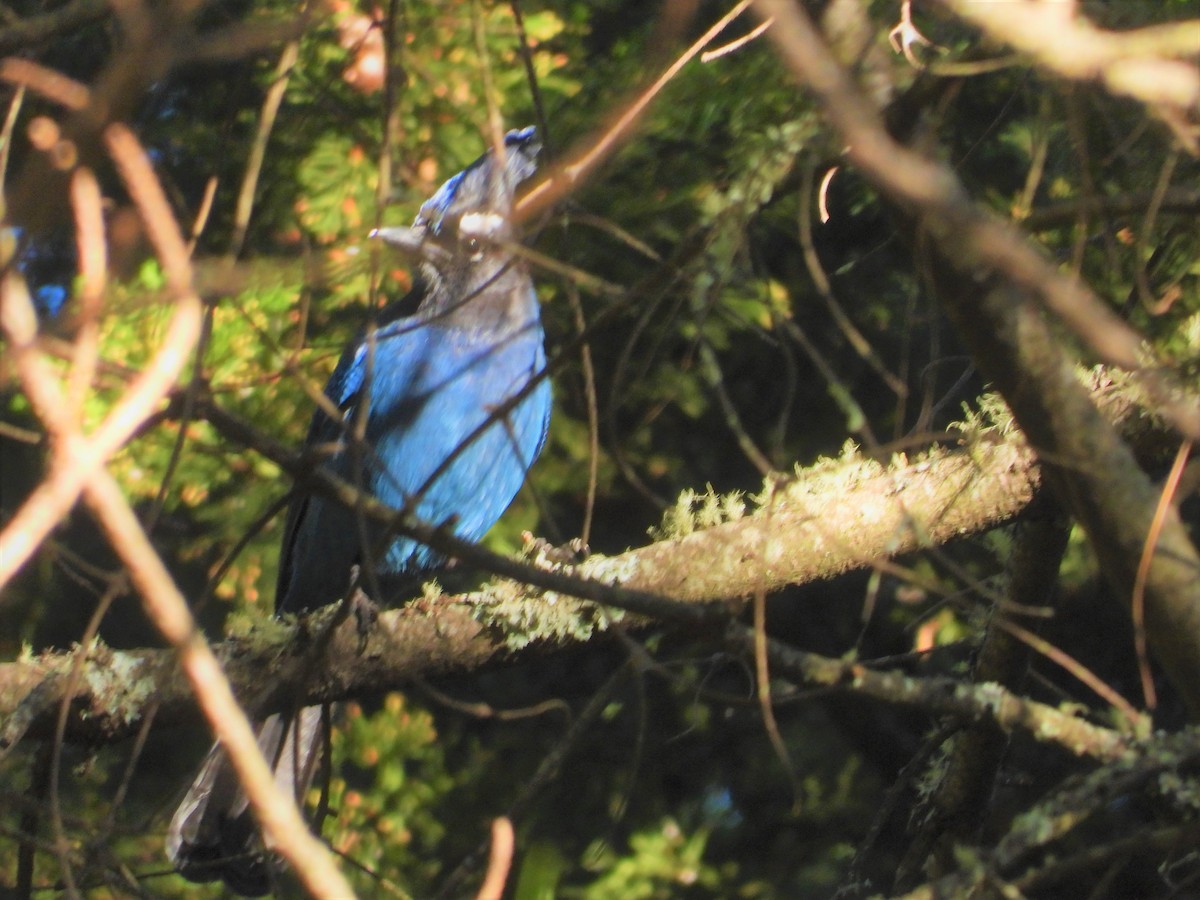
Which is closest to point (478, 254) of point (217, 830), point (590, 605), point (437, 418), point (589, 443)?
point (437, 418)

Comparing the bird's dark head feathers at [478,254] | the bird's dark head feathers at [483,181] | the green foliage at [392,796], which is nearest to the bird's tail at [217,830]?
the green foliage at [392,796]

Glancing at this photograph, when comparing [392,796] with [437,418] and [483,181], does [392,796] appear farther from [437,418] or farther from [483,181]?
[483,181]

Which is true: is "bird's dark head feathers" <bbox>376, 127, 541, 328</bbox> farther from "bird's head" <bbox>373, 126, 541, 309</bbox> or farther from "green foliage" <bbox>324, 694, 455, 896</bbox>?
"green foliage" <bbox>324, 694, 455, 896</bbox>

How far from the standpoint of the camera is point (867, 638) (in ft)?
13.3

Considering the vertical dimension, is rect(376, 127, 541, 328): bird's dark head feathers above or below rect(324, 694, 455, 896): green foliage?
above

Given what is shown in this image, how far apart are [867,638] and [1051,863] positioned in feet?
8.62

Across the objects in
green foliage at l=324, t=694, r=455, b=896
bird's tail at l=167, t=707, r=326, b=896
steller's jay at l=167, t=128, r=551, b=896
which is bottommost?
green foliage at l=324, t=694, r=455, b=896

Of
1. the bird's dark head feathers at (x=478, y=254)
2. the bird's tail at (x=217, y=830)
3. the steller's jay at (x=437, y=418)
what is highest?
the bird's dark head feathers at (x=478, y=254)

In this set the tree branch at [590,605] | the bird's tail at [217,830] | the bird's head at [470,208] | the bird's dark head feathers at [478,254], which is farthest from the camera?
the bird's dark head feathers at [478,254]

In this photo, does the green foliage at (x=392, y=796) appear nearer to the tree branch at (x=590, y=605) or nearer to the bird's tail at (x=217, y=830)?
the bird's tail at (x=217, y=830)

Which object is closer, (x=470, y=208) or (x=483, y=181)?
(x=470, y=208)

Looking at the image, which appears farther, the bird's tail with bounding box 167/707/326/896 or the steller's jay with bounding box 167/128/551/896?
the steller's jay with bounding box 167/128/551/896

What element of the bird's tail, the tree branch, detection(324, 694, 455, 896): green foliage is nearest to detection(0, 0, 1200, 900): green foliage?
detection(324, 694, 455, 896): green foliage

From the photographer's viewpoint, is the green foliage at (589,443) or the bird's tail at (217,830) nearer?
the bird's tail at (217,830)
